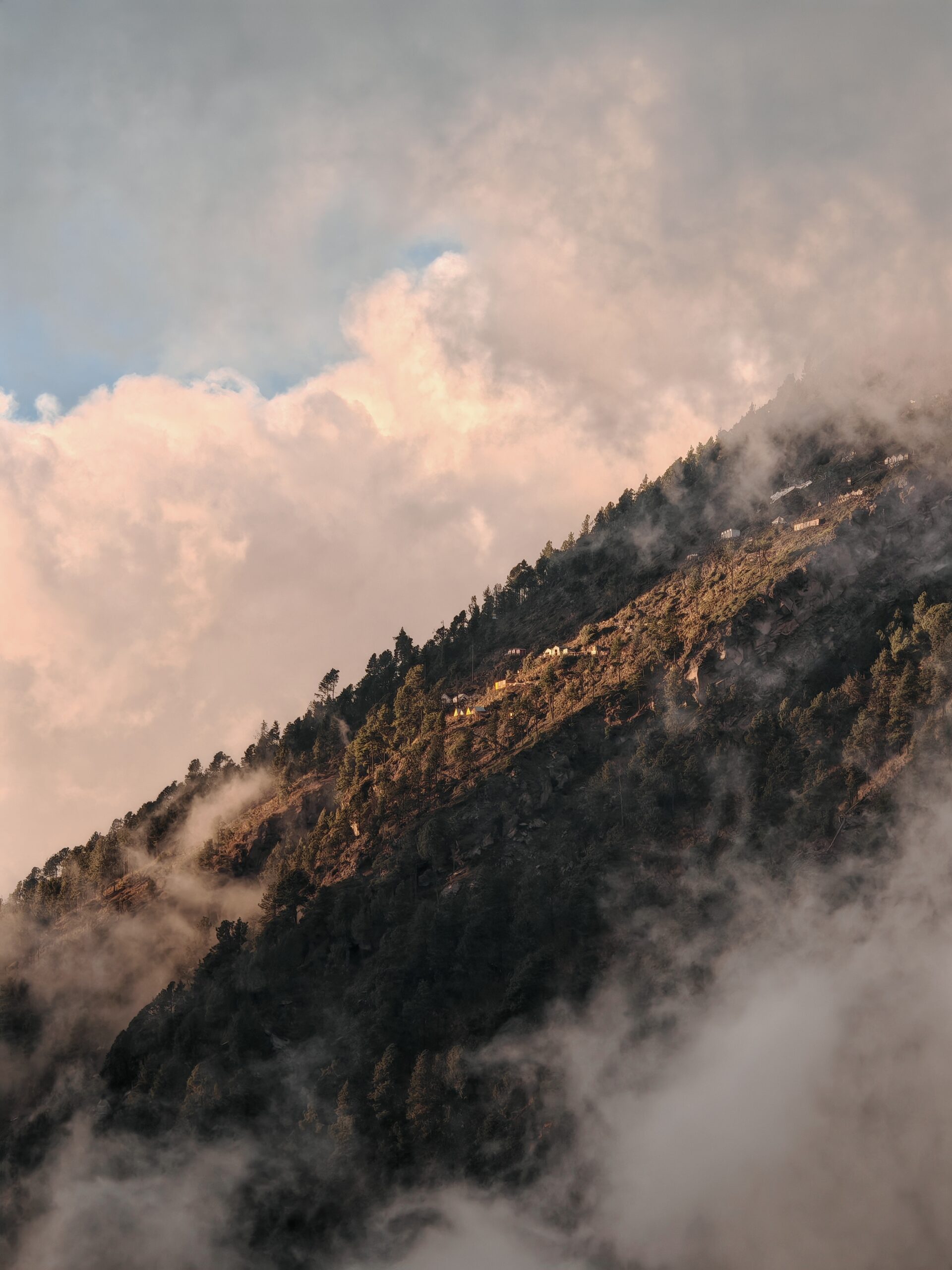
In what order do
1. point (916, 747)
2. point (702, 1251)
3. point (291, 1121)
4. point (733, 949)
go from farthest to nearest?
point (916, 747), point (733, 949), point (291, 1121), point (702, 1251)

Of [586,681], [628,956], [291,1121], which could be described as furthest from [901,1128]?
[586,681]

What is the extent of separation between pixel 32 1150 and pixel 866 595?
16230cm

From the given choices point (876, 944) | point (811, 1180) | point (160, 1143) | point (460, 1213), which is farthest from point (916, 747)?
point (160, 1143)

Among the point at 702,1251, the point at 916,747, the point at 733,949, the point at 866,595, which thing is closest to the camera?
the point at 702,1251

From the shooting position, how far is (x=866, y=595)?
625ft

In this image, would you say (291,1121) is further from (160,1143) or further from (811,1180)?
(811,1180)

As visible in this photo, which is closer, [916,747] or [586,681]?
[916,747]

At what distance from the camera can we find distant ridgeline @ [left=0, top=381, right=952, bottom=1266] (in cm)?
13275

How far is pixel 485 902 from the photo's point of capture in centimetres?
15412

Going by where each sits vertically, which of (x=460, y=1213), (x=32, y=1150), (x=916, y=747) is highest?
(x=32, y=1150)

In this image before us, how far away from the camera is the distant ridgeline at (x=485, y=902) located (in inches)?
5226

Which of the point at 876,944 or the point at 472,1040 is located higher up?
the point at 472,1040

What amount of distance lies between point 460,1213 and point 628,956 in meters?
39.5

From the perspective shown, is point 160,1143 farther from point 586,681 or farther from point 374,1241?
point 586,681
